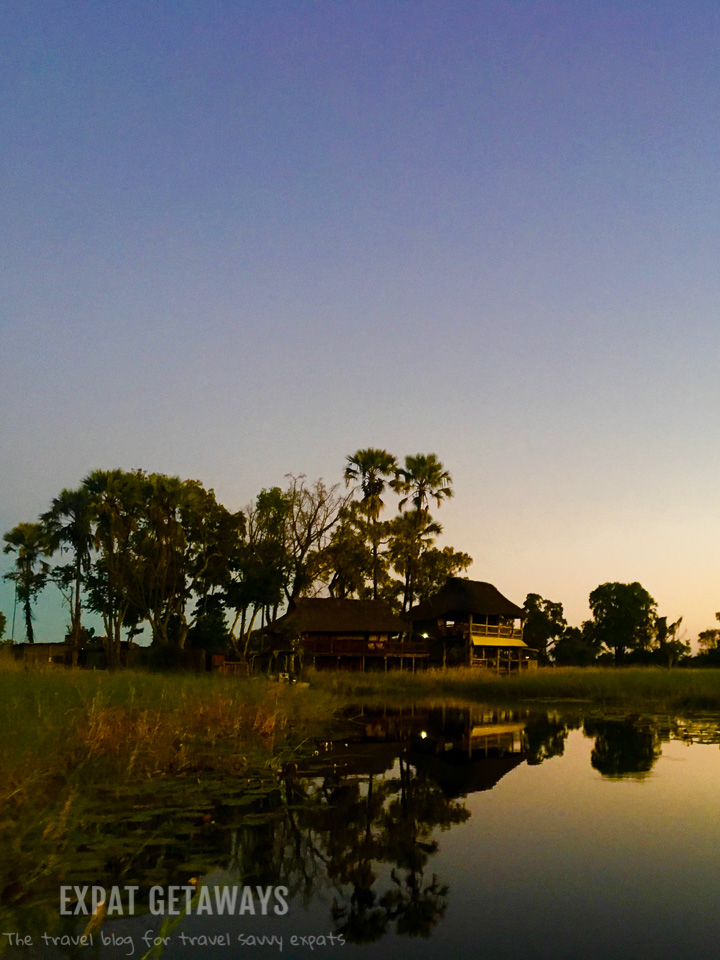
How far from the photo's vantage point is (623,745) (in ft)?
70.2

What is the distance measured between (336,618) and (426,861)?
4888cm

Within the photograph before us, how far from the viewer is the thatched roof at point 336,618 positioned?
5744 centimetres

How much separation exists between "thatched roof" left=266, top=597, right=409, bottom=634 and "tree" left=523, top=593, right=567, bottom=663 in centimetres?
2975

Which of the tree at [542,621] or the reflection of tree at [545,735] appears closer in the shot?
the reflection of tree at [545,735]

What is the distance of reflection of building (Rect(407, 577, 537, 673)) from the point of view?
6219 centimetres

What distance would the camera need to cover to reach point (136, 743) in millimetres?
13969

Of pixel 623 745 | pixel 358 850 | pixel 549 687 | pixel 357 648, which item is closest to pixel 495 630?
pixel 357 648

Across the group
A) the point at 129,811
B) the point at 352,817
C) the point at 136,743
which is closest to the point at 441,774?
the point at 352,817

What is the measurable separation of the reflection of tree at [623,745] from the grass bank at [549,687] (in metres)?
6.18

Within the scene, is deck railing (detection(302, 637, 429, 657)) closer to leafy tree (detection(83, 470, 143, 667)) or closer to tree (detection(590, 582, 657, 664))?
leafy tree (detection(83, 470, 143, 667))

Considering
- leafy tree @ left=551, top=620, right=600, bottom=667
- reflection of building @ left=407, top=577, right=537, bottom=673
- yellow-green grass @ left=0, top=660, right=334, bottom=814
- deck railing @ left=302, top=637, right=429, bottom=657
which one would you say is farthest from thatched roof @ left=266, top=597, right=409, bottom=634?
yellow-green grass @ left=0, top=660, right=334, bottom=814

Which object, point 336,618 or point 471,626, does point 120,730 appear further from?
point 471,626

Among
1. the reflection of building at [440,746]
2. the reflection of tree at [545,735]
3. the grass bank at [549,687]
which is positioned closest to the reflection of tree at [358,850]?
the reflection of building at [440,746]

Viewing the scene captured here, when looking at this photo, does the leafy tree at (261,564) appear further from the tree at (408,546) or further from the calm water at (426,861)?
the calm water at (426,861)
